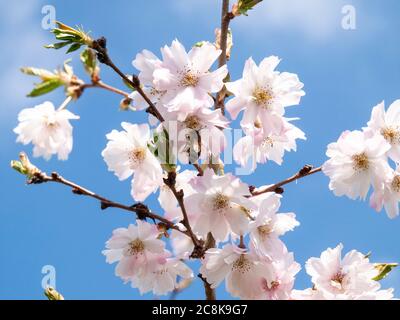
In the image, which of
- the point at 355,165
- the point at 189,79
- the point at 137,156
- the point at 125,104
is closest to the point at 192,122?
the point at 189,79

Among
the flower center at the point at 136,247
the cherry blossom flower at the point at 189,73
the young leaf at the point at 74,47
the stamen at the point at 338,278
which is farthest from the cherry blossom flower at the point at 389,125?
the young leaf at the point at 74,47

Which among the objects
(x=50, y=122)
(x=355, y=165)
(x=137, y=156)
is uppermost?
(x=50, y=122)

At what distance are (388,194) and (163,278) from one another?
1.03 metres

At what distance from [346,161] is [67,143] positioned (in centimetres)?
117

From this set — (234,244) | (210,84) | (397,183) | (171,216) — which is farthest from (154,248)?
(397,183)

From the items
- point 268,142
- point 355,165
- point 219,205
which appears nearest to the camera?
point 219,205

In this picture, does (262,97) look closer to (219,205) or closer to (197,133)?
(197,133)

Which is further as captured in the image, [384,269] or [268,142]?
[268,142]

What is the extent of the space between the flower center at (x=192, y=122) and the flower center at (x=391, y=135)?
32.1 inches

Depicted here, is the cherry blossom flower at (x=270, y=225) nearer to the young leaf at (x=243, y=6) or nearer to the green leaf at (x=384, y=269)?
the green leaf at (x=384, y=269)

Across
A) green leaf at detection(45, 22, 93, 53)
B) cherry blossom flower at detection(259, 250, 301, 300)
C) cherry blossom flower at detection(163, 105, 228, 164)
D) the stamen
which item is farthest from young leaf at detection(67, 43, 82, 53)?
the stamen

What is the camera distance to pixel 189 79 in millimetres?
2631

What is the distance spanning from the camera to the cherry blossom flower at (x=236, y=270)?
8.55 feet
